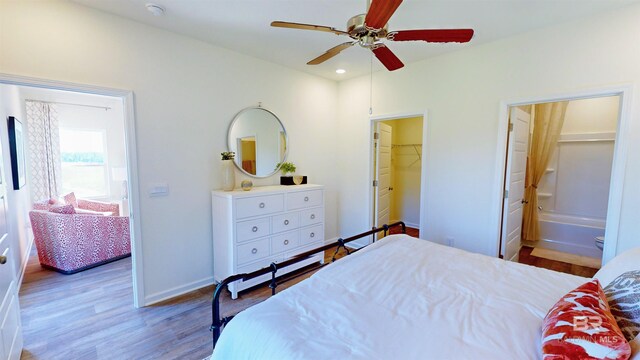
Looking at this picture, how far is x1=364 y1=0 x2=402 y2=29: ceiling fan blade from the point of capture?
141cm

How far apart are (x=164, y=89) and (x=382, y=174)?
10.5ft

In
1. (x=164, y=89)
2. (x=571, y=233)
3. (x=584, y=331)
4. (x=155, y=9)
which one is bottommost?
(x=571, y=233)

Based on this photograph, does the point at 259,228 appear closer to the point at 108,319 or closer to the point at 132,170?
the point at 132,170

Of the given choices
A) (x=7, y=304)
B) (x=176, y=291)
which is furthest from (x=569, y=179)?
(x=7, y=304)

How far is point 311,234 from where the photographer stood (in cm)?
357

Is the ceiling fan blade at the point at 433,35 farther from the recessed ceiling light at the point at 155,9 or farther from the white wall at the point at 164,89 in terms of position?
the white wall at the point at 164,89

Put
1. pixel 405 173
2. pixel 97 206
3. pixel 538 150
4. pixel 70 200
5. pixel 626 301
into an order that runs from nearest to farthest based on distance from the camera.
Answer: pixel 626 301 < pixel 538 150 < pixel 70 200 < pixel 97 206 < pixel 405 173

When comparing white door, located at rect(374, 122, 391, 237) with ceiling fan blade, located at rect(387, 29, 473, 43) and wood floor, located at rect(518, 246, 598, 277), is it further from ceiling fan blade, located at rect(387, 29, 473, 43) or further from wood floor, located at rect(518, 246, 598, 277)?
ceiling fan blade, located at rect(387, 29, 473, 43)

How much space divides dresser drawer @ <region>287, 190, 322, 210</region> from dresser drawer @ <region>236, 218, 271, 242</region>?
39 cm

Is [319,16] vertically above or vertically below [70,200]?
above

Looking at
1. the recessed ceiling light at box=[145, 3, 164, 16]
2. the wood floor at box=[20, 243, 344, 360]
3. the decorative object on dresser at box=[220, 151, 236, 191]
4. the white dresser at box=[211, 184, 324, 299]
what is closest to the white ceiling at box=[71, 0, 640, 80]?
the recessed ceiling light at box=[145, 3, 164, 16]

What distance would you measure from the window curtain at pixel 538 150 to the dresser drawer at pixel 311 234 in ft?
10.5

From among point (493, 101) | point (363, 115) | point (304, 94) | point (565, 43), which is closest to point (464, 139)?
point (493, 101)

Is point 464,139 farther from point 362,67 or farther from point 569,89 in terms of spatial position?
point 362,67
